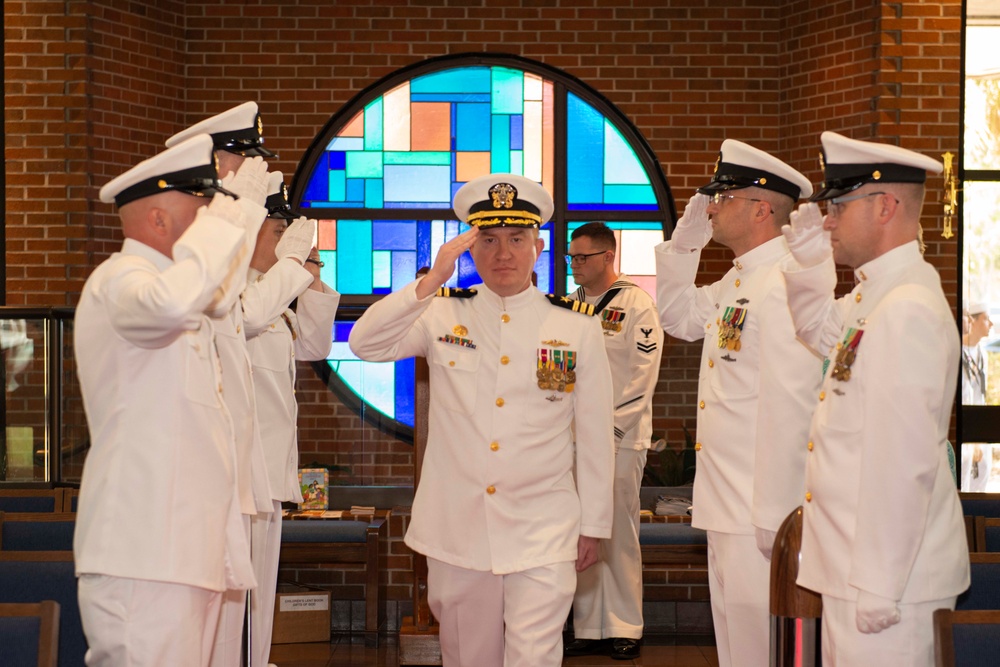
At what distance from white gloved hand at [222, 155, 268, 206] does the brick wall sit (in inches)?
163

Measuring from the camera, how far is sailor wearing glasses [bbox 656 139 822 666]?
315 centimetres

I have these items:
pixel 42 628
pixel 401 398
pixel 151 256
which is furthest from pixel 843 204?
pixel 401 398

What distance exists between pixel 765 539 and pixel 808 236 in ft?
2.89

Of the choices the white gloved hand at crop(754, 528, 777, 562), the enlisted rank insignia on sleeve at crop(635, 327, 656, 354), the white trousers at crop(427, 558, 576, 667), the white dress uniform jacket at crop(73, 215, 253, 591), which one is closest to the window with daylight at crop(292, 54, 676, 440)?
the enlisted rank insignia on sleeve at crop(635, 327, 656, 354)

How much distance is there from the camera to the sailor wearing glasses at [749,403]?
124 inches

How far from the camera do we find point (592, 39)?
300 inches

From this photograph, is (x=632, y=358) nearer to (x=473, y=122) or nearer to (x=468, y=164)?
(x=468, y=164)

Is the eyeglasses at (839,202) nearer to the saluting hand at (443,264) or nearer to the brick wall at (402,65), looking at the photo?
the saluting hand at (443,264)

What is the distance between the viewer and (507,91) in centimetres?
765

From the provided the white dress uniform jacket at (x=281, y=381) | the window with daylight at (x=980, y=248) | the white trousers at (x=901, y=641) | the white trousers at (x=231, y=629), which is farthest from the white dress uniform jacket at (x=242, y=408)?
the window with daylight at (x=980, y=248)

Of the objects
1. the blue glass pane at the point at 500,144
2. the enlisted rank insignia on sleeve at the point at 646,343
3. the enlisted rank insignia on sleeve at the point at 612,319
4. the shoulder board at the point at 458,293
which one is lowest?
the enlisted rank insignia on sleeve at the point at 646,343

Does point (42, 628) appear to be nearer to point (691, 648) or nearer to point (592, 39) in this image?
point (691, 648)

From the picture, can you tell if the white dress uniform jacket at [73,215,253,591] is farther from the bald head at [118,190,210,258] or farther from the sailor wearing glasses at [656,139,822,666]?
the sailor wearing glasses at [656,139,822,666]

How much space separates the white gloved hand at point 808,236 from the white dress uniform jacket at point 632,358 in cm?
228
